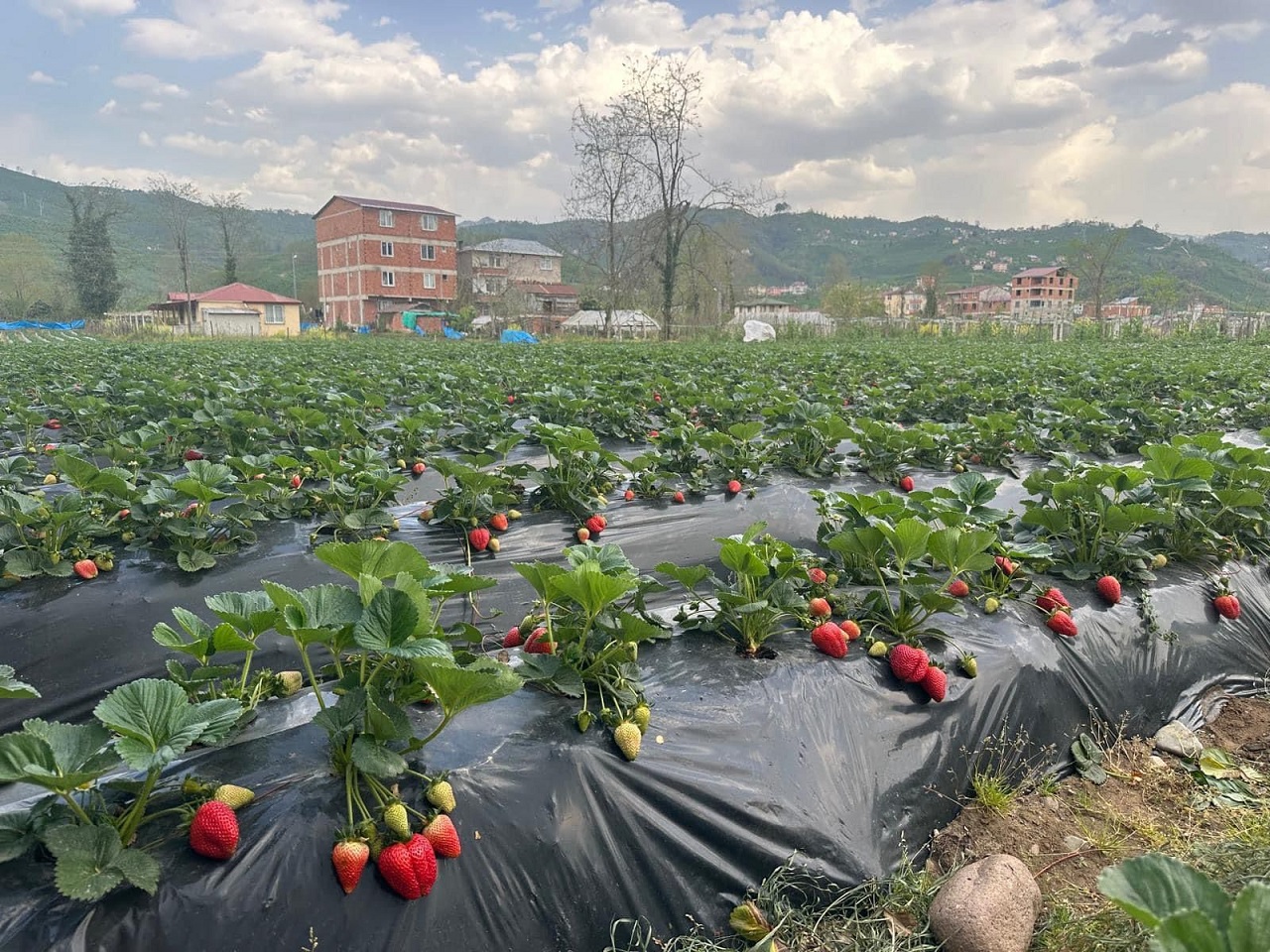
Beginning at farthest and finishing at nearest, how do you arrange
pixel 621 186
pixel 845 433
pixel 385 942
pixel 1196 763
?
1. pixel 621 186
2. pixel 845 433
3. pixel 1196 763
4. pixel 385 942

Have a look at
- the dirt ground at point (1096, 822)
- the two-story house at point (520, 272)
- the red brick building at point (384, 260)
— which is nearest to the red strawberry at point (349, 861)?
the dirt ground at point (1096, 822)

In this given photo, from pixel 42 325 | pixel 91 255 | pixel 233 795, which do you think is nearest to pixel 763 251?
pixel 91 255

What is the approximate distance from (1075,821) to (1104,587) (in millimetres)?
1067

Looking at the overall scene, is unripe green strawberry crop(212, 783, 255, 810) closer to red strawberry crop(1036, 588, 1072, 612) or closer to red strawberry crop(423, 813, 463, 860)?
red strawberry crop(423, 813, 463, 860)

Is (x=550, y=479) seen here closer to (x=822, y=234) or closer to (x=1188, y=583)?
(x=1188, y=583)

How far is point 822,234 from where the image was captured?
126375 mm

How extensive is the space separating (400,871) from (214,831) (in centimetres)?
37

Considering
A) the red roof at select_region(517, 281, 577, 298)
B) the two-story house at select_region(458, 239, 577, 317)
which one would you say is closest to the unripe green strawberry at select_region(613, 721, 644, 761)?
the two-story house at select_region(458, 239, 577, 317)

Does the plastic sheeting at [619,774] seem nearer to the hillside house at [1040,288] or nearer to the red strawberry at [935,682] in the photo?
the red strawberry at [935,682]

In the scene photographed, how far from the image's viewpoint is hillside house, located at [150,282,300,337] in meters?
45.6

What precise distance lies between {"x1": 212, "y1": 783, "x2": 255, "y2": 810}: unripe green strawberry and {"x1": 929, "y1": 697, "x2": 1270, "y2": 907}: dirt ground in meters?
1.90

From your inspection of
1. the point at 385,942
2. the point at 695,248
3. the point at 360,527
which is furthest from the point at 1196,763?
the point at 695,248

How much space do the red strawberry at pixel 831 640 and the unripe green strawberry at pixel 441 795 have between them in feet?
4.32

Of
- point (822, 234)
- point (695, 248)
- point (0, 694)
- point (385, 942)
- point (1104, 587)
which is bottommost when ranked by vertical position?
point (385, 942)
